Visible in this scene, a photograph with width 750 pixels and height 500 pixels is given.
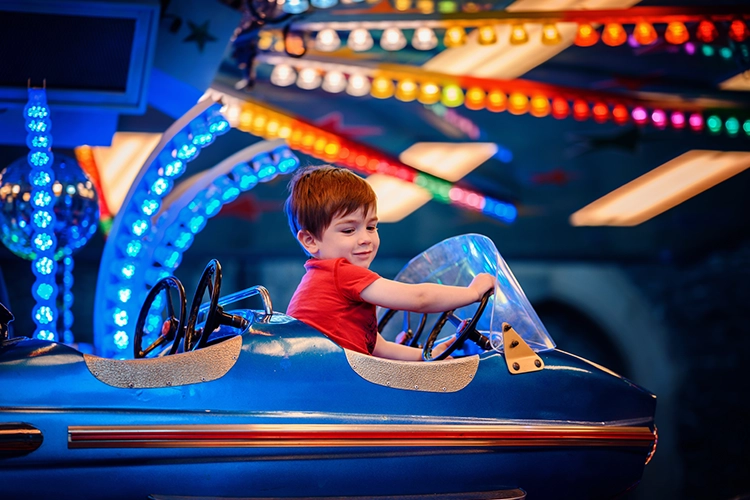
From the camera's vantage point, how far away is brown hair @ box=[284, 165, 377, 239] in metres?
1.77

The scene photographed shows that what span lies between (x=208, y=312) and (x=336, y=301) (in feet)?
0.98

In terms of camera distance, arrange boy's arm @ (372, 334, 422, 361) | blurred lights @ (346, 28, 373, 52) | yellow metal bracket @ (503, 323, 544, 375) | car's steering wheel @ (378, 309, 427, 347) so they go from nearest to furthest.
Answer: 1. yellow metal bracket @ (503, 323, 544, 375)
2. boy's arm @ (372, 334, 422, 361)
3. car's steering wheel @ (378, 309, 427, 347)
4. blurred lights @ (346, 28, 373, 52)

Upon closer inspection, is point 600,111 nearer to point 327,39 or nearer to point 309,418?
point 327,39

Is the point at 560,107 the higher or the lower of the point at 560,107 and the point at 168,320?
the higher

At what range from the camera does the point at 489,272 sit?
1.89 m

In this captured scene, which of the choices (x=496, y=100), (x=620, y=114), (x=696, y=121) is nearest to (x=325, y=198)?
(x=496, y=100)

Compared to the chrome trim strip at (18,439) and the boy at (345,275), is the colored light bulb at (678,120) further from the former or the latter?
the chrome trim strip at (18,439)

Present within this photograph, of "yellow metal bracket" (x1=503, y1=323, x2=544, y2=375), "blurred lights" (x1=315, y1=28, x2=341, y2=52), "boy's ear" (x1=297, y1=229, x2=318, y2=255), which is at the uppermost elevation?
"blurred lights" (x1=315, y1=28, x2=341, y2=52)

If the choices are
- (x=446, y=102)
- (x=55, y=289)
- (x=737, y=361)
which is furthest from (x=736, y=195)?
(x=55, y=289)

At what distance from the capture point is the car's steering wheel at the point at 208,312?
156cm

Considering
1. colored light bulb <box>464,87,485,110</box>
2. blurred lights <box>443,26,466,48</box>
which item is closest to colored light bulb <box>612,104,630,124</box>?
colored light bulb <box>464,87,485,110</box>

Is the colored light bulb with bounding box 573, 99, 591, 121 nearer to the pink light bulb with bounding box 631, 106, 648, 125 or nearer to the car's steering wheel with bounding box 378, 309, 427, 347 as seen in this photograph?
the pink light bulb with bounding box 631, 106, 648, 125

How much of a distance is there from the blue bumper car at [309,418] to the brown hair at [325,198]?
0.24 meters

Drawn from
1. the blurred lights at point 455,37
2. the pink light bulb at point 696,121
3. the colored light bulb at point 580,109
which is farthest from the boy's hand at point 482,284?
the pink light bulb at point 696,121
